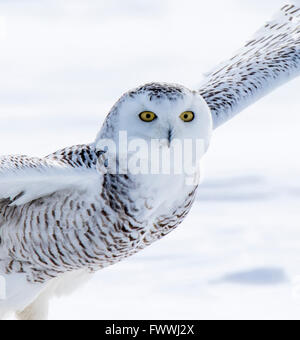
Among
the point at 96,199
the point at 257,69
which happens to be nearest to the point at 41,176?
the point at 96,199

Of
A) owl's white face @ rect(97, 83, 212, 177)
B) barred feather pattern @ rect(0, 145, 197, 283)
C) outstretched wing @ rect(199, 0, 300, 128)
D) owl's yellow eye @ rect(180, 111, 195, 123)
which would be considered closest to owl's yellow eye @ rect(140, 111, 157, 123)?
owl's white face @ rect(97, 83, 212, 177)

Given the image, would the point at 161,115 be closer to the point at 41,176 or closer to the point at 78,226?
the point at 41,176

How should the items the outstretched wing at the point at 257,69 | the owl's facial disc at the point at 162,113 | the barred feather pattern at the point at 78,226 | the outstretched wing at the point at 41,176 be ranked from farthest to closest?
the outstretched wing at the point at 257,69, the barred feather pattern at the point at 78,226, the outstretched wing at the point at 41,176, the owl's facial disc at the point at 162,113

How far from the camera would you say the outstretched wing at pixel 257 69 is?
16.0 ft

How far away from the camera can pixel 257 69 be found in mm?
5207

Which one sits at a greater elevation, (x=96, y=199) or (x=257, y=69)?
(x=257, y=69)

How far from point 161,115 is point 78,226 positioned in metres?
0.87

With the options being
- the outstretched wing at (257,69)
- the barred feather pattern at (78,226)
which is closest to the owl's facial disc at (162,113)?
the barred feather pattern at (78,226)

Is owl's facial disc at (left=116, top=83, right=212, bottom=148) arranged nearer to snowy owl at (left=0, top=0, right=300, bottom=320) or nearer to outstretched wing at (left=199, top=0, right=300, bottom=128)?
snowy owl at (left=0, top=0, right=300, bottom=320)

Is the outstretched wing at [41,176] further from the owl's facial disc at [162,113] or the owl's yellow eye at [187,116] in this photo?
the owl's yellow eye at [187,116]

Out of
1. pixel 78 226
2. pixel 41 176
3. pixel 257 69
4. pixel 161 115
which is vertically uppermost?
pixel 257 69

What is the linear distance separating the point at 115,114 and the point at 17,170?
57cm
